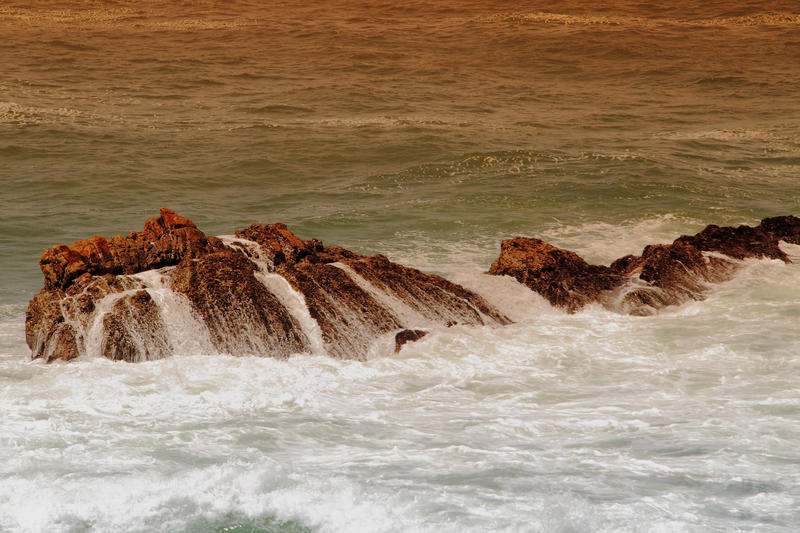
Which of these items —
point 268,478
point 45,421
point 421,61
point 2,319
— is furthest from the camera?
point 421,61

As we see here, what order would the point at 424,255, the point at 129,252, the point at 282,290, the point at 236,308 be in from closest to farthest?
1. the point at 236,308
2. the point at 282,290
3. the point at 129,252
4. the point at 424,255

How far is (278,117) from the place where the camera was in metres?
23.8

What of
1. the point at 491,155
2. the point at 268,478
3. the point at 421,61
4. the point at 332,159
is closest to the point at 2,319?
the point at 268,478

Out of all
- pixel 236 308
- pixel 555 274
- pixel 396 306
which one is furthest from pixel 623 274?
pixel 236 308

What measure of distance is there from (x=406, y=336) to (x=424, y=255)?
411cm

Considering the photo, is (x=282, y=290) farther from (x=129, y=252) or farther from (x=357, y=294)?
(x=129, y=252)

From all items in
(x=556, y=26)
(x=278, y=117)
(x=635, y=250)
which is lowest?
(x=635, y=250)

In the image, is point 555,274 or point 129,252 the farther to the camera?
point 555,274

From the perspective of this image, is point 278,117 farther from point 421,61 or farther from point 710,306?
point 710,306

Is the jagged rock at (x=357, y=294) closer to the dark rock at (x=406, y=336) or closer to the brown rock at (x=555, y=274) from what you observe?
the dark rock at (x=406, y=336)

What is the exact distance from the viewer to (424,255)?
12.0 meters

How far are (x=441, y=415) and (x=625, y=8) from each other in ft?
139

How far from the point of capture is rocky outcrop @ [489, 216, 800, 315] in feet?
30.1

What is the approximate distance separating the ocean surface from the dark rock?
0.34 ft
